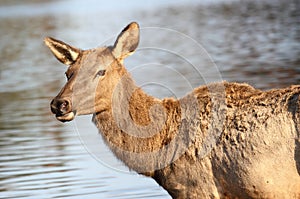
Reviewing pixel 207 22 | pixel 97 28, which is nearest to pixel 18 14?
pixel 97 28

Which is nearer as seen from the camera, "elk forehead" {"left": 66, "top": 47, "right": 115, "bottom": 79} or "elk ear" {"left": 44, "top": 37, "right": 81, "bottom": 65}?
"elk forehead" {"left": 66, "top": 47, "right": 115, "bottom": 79}

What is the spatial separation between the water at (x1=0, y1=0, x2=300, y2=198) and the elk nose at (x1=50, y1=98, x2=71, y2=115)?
4.49ft

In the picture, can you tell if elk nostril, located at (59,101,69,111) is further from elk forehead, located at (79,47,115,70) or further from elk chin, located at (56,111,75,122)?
elk forehead, located at (79,47,115,70)

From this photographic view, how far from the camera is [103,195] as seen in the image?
10766mm

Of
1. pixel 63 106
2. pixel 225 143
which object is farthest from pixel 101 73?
pixel 225 143

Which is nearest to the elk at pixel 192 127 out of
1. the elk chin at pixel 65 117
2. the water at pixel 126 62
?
the elk chin at pixel 65 117

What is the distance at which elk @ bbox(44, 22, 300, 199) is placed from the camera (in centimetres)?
707

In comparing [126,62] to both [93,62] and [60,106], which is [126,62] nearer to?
[93,62]

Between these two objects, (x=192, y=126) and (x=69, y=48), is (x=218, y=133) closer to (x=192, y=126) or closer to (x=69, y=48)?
(x=192, y=126)

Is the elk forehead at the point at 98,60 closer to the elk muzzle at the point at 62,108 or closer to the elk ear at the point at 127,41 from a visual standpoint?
the elk ear at the point at 127,41

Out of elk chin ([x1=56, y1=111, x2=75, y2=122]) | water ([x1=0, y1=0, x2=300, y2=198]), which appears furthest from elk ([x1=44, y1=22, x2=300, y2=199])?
water ([x1=0, y1=0, x2=300, y2=198])

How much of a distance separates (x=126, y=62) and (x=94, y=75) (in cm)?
1663

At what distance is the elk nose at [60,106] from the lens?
7.45 m

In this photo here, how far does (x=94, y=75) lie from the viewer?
7695 millimetres
